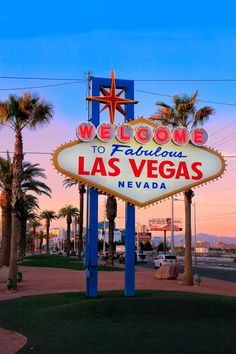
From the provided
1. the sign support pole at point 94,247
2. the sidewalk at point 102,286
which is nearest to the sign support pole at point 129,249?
the sign support pole at point 94,247

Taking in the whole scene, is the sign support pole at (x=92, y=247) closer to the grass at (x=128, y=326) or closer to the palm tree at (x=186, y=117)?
the grass at (x=128, y=326)

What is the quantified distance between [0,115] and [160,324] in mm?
14222

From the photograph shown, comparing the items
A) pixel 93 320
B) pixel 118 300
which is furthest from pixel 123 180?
pixel 93 320

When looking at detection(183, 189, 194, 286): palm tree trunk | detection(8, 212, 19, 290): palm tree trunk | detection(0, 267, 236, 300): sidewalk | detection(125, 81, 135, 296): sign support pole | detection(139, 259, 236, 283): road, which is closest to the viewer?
detection(125, 81, 135, 296): sign support pole

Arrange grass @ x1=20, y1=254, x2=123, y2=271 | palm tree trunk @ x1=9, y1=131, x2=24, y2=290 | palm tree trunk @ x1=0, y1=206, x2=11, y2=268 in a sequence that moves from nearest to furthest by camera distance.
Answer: palm tree trunk @ x1=9, y1=131, x2=24, y2=290 → palm tree trunk @ x1=0, y1=206, x2=11, y2=268 → grass @ x1=20, y1=254, x2=123, y2=271

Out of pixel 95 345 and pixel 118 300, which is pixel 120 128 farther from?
pixel 95 345

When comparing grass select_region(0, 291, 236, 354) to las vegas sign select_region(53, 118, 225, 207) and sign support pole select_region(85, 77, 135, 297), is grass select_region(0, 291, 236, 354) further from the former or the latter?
las vegas sign select_region(53, 118, 225, 207)

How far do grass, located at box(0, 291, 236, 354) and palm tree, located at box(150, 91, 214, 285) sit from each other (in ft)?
40.3

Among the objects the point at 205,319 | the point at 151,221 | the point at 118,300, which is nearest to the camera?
the point at 205,319

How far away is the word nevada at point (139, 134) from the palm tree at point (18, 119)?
752cm

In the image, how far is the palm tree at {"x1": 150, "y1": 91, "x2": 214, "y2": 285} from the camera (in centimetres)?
2552

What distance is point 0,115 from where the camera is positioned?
2198cm

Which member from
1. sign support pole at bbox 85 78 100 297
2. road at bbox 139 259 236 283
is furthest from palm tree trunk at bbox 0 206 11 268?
sign support pole at bbox 85 78 100 297

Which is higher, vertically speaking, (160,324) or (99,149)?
(99,149)
